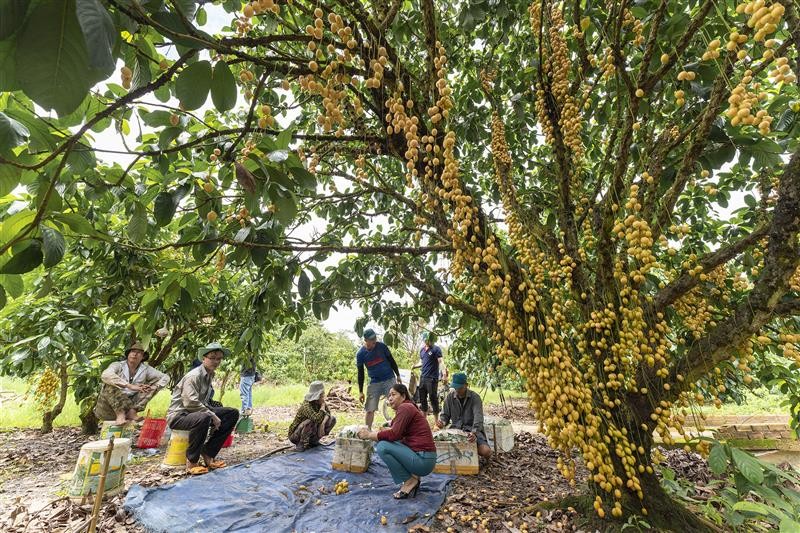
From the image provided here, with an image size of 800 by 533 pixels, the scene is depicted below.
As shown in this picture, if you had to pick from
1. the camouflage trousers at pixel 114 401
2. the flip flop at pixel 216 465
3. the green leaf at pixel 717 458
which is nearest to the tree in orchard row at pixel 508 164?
the green leaf at pixel 717 458

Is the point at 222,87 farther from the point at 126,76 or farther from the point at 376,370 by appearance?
the point at 376,370

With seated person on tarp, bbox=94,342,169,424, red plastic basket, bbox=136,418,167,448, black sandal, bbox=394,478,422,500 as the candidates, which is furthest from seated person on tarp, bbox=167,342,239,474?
black sandal, bbox=394,478,422,500

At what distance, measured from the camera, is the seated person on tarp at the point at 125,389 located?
3855 mm

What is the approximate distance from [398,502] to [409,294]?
1.57m

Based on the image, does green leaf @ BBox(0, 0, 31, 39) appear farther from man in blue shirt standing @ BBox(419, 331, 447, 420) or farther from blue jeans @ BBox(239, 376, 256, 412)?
blue jeans @ BBox(239, 376, 256, 412)

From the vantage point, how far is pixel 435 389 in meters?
5.64

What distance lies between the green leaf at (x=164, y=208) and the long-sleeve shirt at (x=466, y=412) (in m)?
3.39

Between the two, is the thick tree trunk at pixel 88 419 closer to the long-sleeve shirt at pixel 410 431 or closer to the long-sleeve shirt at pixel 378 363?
the long-sleeve shirt at pixel 378 363

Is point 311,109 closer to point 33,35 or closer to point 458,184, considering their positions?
point 458,184

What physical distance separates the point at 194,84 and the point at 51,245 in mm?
501

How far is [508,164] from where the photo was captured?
2.60 m

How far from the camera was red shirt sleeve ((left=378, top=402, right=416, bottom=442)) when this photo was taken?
3.10 meters

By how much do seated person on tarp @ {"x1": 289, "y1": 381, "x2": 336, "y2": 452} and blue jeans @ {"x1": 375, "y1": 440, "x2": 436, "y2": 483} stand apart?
1.46 meters

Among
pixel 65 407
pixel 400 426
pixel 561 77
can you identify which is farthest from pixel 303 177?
pixel 65 407
